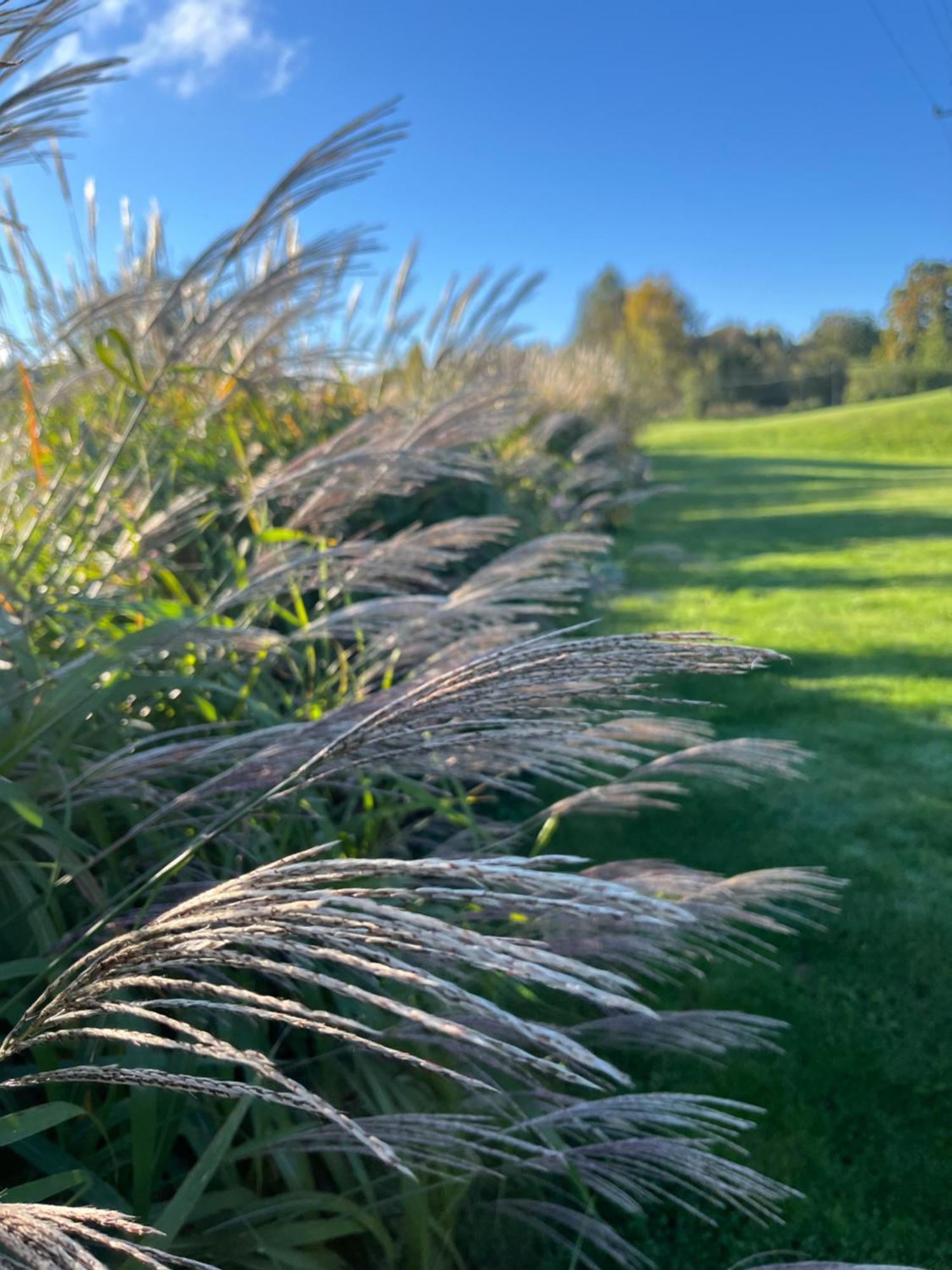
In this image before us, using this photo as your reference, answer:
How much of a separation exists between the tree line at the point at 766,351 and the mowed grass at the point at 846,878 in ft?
130

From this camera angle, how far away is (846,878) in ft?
7.57

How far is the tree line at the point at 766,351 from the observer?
44.4 meters

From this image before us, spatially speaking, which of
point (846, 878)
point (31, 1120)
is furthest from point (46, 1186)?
point (846, 878)

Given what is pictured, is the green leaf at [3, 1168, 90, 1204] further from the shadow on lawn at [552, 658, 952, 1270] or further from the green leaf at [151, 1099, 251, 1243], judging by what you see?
the shadow on lawn at [552, 658, 952, 1270]

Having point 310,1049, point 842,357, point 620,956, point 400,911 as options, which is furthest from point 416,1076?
point 842,357

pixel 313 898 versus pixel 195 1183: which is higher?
pixel 313 898

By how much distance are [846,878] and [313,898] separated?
2.04 m

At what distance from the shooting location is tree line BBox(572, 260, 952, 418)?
44.4 meters

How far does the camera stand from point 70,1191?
3.42ft

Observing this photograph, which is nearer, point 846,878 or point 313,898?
point 313,898

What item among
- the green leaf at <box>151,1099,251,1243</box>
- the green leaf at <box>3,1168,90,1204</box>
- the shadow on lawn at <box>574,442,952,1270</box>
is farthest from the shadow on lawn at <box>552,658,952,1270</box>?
the green leaf at <box>3,1168,90,1204</box>

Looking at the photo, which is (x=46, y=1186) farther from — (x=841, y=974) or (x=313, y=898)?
(x=841, y=974)

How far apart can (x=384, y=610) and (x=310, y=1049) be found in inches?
30.5

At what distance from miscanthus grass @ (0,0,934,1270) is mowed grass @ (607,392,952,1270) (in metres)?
0.09
